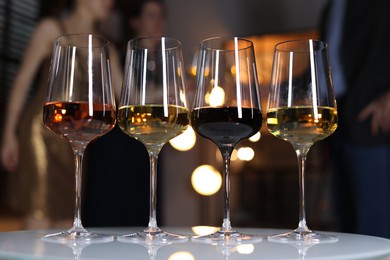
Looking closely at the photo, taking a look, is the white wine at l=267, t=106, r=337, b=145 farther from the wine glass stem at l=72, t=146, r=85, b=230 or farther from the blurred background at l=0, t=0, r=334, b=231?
the blurred background at l=0, t=0, r=334, b=231

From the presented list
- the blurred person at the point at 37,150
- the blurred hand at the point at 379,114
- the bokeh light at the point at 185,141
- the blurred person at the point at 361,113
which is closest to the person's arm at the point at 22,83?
the blurred person at the point at 37,150

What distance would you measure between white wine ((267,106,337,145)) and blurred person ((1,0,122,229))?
1.34 m

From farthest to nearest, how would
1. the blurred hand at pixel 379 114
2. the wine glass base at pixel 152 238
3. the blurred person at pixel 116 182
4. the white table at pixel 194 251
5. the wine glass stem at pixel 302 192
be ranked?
1. the blurred person at pixel 116 182
2. the blurred hand at pixel 379 114
3. the wine glass stem at pixel 302 192
4. the wine glass base at pixel 152 238
5. the white table at pixel 194 251

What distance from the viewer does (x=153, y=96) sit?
2.28ft

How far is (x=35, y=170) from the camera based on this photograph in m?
1.97

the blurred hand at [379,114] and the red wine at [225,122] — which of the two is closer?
the red wine at [225,122]

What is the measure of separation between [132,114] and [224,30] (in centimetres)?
283

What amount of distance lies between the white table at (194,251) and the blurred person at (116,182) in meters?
1.68

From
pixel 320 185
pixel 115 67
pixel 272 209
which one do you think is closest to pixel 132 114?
pixel 115 67

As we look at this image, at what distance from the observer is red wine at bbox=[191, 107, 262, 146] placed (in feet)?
2.30

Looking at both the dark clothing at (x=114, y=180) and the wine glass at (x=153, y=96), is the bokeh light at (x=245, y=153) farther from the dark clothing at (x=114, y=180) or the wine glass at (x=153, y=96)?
the wine glass at (x=153, y=96)

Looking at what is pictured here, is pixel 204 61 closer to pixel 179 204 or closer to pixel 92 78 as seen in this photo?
pixel 92 78

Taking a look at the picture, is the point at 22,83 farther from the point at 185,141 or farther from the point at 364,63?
the point at 185,141

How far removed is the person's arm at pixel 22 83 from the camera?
2029mm
